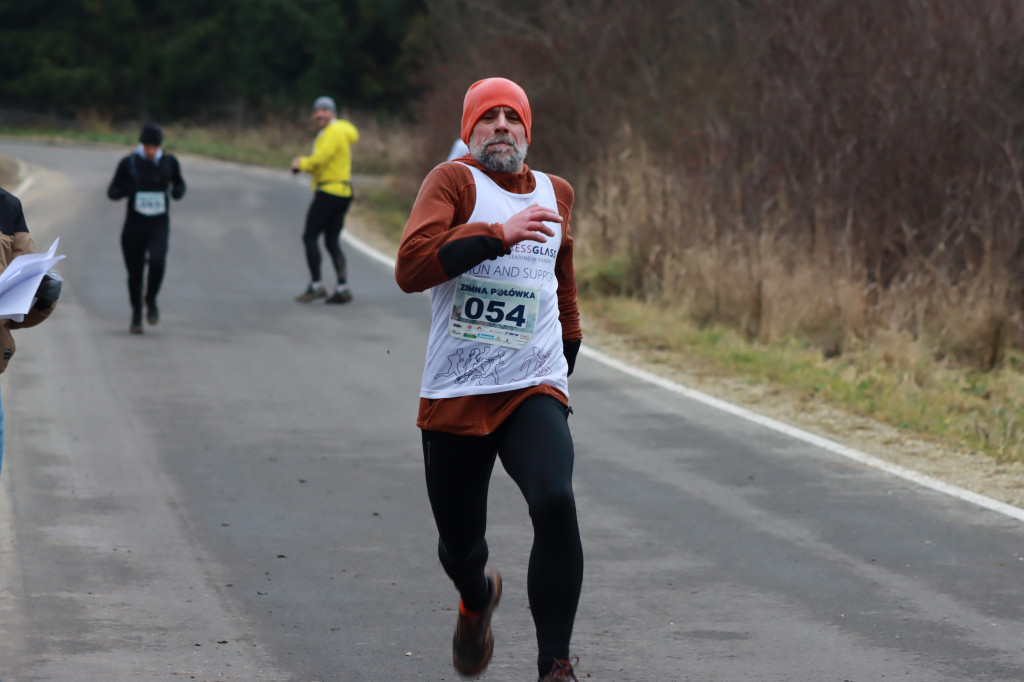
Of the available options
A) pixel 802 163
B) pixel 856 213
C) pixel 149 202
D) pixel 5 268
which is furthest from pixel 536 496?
pixel 802 163

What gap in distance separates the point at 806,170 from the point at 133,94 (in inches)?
2252

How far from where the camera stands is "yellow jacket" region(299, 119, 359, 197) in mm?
15086

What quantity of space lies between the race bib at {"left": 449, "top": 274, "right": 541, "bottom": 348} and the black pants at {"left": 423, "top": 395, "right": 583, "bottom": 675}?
0.67 ft

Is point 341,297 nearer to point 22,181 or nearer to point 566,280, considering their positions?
point 566,280

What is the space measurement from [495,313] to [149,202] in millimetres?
8781

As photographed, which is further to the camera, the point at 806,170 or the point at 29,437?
the point at 806,170

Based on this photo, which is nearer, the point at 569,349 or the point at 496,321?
the point at 496,321

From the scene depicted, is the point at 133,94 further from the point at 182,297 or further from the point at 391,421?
the point at 391,421

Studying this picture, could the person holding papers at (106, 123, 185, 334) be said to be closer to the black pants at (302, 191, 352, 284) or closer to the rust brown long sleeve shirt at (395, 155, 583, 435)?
the black pants at (302, 191, 352, 284)

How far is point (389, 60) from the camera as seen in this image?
56.7 m

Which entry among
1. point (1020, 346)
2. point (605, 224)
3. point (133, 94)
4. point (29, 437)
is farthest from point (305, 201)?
point (133, 94)

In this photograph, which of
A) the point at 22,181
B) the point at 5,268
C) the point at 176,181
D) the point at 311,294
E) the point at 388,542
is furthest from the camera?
the point at 22,181

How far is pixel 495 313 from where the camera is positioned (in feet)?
14.6

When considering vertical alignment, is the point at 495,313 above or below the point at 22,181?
above
